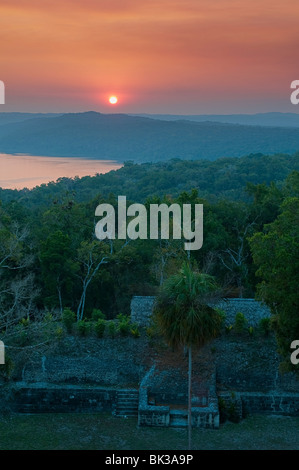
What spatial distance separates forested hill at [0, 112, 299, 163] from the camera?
10750 cm

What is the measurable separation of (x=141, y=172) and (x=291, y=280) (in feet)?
179

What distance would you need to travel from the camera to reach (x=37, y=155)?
113 meters

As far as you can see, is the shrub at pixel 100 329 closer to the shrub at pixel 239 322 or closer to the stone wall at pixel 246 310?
the stone wall at pixel 246 310

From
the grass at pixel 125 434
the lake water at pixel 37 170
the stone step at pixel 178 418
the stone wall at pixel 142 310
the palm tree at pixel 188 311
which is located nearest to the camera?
the palm tree at pixel 188 311

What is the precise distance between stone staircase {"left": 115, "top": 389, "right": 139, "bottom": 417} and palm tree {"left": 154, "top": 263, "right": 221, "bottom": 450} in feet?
9.98

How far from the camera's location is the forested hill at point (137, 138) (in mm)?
107500

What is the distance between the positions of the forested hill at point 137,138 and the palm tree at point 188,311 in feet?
Answer: 311

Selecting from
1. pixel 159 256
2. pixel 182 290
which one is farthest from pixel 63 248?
pixel 182 290

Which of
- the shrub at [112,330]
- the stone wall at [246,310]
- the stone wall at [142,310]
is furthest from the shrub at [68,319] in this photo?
the stone wall at [246,310]

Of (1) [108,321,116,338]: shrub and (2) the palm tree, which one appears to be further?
(1) [108,321,116,338]: shrub

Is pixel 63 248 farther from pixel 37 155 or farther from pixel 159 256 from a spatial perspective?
pixel 37 155

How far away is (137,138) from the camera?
116375 mm

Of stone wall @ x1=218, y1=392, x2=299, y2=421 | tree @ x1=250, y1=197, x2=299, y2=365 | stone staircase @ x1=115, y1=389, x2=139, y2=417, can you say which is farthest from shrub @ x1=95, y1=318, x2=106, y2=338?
tree @ x1=250, y1=197, x2=299, y2=365

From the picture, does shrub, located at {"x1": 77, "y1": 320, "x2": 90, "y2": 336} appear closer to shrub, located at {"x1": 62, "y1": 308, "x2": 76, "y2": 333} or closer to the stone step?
shrub, located at {"x1": 62, "y1": 308, "x2": 76, "y2": 333}
